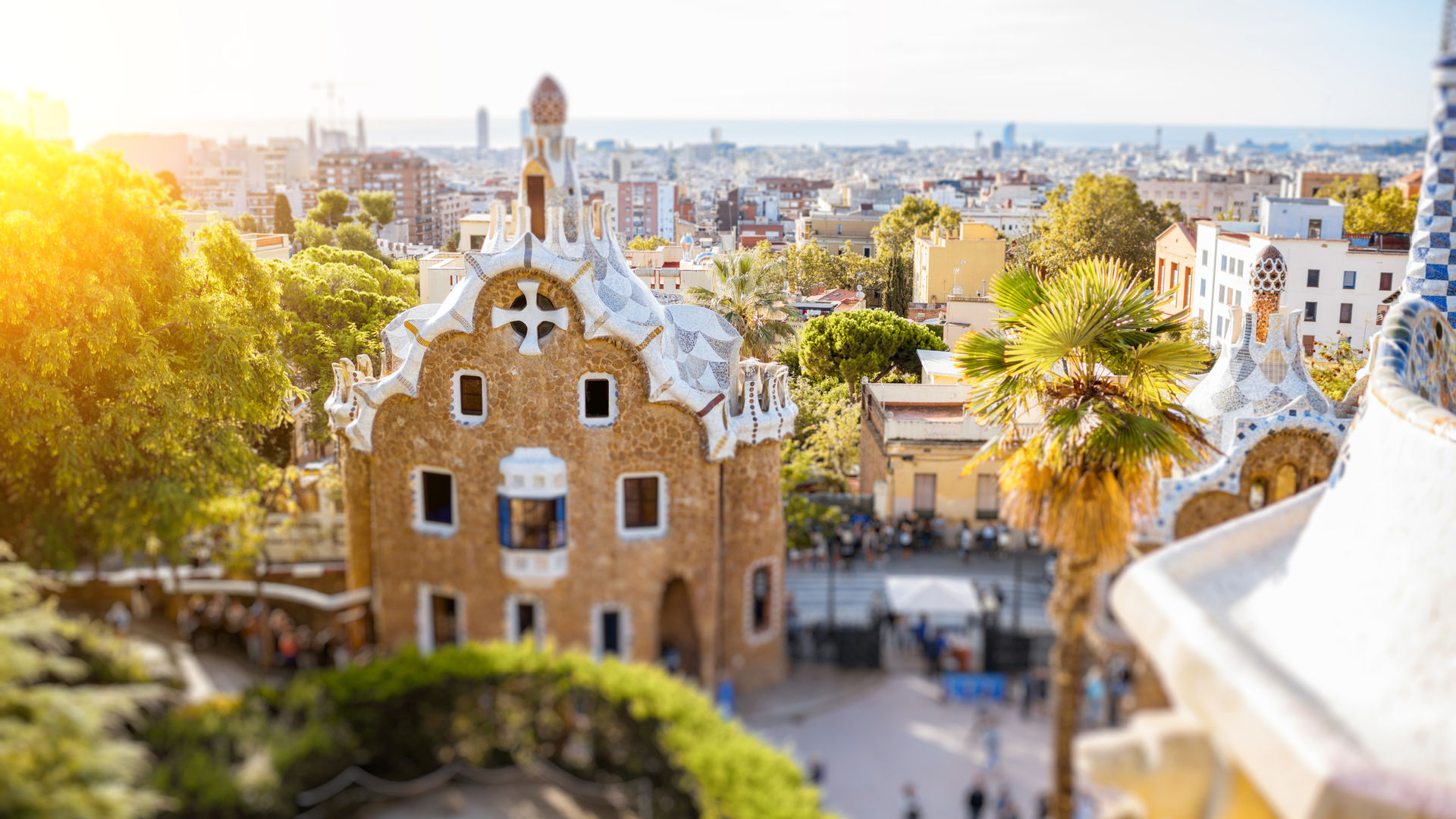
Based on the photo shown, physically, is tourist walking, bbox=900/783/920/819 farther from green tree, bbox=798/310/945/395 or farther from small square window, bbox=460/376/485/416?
green tree, bbox=798/310/945/395

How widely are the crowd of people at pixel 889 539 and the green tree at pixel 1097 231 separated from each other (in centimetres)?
4784

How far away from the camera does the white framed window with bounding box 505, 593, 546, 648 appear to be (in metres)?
22.1

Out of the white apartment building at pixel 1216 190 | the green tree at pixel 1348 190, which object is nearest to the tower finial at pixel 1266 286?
the green tree at pixel 1348 190

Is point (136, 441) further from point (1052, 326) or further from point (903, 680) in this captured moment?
point (1052, 326)

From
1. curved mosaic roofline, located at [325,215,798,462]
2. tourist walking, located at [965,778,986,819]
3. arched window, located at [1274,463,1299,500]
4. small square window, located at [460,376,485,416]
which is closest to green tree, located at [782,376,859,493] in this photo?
curved mosaic roofline, located at [325,215,798,462]

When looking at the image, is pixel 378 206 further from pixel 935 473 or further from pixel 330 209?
pixel 935 473

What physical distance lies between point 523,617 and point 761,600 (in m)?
A: 4.55

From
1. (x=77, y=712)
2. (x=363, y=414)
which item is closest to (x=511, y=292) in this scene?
(x=363, y=414)

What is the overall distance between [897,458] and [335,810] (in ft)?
56.4

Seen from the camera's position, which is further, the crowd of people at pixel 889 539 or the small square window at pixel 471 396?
the crowd of people at pixel 889 539

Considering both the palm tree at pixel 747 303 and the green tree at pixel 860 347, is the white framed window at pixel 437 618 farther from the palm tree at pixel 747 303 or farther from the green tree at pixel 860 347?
the green tree at pixel 860 347

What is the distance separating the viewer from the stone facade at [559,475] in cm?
2167

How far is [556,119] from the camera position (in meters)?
23.2

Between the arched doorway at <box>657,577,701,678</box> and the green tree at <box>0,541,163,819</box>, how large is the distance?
939 centimetres
